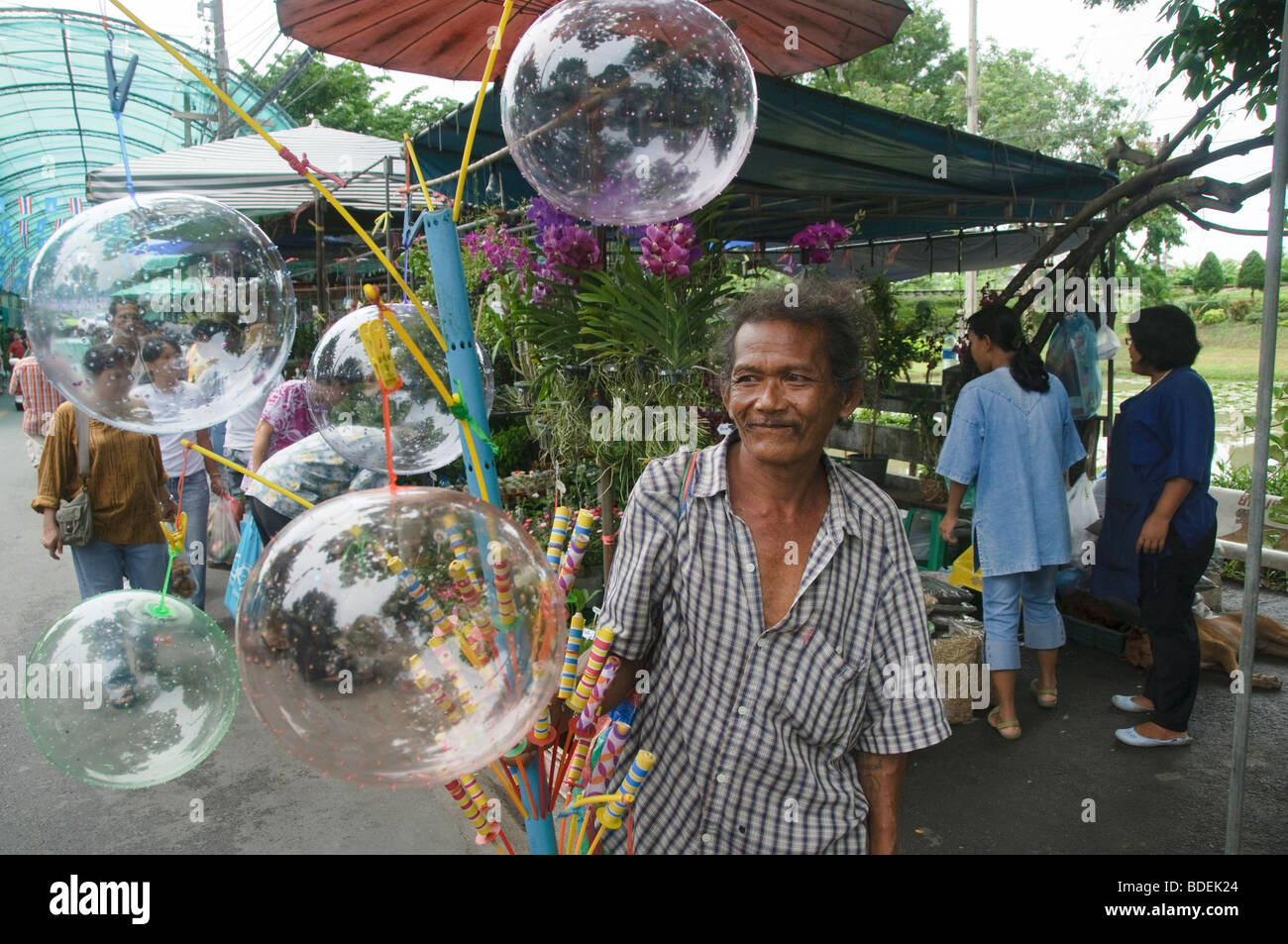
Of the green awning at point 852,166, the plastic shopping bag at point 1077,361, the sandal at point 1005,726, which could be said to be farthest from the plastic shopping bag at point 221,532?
the plastic shopping bag at point 1077,361

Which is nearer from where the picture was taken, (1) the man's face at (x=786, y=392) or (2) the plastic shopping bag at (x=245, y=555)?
(1) the man's face at (x=786, y=392)

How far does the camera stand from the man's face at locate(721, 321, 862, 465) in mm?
1622

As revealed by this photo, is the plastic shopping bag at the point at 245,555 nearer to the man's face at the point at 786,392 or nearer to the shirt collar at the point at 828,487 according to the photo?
the shirt collar at the point at 828,487

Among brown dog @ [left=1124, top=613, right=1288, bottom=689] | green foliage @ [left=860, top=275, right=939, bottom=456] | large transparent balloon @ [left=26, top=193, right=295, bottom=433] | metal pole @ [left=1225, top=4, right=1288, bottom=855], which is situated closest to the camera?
large transparent balloon @ [left=26, top=193, right=295, bottom=433]

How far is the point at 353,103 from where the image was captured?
68.6ft

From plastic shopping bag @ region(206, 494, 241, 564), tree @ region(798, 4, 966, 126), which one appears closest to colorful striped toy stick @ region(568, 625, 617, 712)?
plastic shopping bag @ region(206, 494, 241, 564)

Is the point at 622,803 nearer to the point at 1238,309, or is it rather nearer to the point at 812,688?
the point at 812,688

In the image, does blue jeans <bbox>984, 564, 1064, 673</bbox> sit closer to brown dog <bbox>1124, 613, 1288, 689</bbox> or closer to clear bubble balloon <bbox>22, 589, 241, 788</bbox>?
brown dog <bbox>1124, 613, 1288, 689</bbox>

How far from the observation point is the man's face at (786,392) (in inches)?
63.9

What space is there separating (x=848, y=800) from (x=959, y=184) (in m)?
4.46

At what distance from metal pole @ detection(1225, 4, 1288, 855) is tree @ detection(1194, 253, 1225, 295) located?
27.7m

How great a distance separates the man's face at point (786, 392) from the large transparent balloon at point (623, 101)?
1.13 ft

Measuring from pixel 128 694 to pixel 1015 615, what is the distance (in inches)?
138

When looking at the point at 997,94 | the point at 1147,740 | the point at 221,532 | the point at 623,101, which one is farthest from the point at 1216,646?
the point at 997,94
